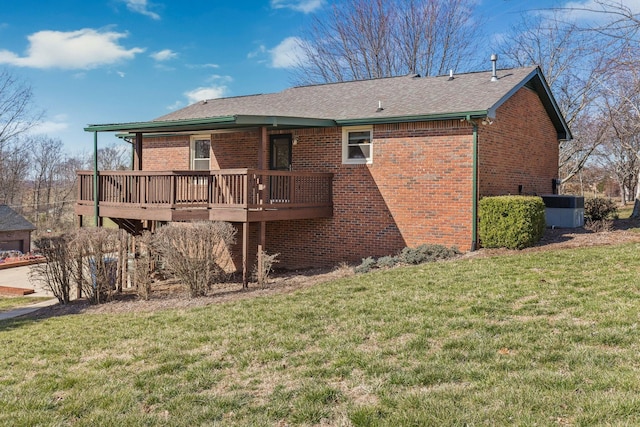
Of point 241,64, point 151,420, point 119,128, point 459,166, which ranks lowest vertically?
point 151,420

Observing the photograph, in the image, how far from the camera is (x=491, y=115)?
1170 centimetres

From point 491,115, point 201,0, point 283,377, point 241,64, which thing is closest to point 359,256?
point 491,115

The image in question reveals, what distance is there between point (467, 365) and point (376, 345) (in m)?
1.19

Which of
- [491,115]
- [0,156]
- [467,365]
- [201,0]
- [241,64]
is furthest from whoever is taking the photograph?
[0,156]

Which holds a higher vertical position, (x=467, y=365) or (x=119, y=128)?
(x=119, y=128)

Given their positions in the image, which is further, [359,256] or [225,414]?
[359,256]

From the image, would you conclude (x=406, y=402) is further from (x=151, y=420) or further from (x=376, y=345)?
(x=151, y=420)

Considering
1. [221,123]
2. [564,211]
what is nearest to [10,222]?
[221,123]

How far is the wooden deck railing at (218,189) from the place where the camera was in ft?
38.3

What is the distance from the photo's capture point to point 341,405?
13.5 feet

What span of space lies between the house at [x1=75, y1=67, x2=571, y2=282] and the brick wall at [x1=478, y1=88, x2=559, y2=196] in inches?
1.6

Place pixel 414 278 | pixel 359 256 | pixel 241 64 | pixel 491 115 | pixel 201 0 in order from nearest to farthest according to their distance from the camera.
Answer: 1. pixel 414 278
2. pixel 491 115
3. pixel 359 256
4. pixel 201 0
5. pixel 241 64

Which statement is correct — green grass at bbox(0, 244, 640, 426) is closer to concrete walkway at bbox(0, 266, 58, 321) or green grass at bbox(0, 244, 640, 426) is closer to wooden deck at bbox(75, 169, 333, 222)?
concrete walkway at bbox(0, 266, 58, 321)

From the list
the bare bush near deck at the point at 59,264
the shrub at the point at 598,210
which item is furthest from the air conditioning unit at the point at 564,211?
the bare bush near deck at the point at 59,264
